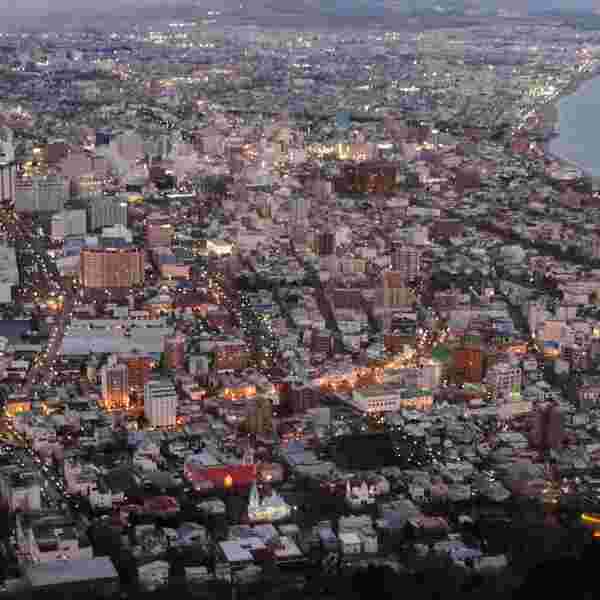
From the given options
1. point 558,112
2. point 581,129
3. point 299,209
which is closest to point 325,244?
point 299,209

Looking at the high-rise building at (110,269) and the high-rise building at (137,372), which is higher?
the high-rise building at (137,372)

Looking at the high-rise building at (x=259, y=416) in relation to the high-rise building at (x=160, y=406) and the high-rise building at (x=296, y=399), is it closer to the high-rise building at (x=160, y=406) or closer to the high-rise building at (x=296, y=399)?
the high-rise building at (x=296, y=399)

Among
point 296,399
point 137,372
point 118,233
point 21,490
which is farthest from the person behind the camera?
point 118,233

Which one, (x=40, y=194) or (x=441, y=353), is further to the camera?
(x=40, y=194)

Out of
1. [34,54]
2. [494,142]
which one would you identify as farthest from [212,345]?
[34,54]

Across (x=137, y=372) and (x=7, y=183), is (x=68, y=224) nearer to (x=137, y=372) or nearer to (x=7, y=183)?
(x=7, y=183)

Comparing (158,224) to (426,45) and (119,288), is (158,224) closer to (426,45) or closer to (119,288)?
(119,288)

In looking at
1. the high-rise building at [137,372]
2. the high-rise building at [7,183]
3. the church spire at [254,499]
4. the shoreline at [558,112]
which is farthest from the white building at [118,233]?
the shoreline at [558,112]
